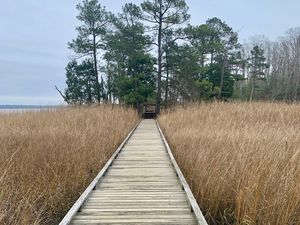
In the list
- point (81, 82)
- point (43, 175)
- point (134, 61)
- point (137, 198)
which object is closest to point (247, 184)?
point (137, 198)

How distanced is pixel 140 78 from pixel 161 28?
459 centimetres

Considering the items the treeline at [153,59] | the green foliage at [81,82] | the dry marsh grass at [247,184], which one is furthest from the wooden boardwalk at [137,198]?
the green foliage at [81,82]

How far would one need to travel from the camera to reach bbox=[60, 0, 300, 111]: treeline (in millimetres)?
24078

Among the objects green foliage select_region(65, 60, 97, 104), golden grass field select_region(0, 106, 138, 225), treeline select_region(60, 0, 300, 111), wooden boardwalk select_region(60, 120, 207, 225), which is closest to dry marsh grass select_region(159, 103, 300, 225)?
wooden boardwalk select_region(60, 120, 207, 225)

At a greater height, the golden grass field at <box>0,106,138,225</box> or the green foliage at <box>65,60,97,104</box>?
the green foliage at <box>65,60,97,104</box>

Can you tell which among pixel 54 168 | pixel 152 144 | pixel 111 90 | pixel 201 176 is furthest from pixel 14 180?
pixel 111 90

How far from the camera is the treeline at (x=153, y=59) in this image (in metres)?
24.1

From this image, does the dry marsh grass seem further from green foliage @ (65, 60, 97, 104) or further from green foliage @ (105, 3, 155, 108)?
green foliage @ (65, 60, 97, 104)

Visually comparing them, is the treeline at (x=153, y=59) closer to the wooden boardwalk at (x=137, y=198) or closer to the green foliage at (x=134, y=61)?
the green foliage at (x=134, y=61)

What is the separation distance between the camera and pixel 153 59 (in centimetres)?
2500

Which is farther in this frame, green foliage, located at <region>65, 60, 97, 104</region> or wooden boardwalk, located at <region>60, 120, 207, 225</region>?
green foliage, located at <region>65, 60, 97, 104</region>

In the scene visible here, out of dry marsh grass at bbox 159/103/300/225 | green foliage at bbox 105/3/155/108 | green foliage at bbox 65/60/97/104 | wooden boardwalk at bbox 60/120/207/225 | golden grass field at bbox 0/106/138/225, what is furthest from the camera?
green foliage at bbox 65/60/97/104

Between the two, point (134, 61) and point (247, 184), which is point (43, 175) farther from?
point (134, 61)

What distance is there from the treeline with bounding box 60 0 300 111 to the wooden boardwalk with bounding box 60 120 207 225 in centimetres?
1459
